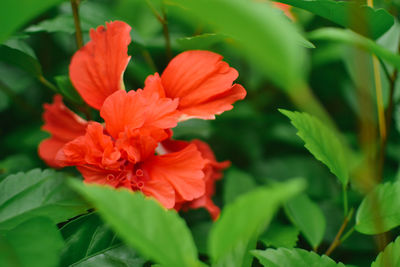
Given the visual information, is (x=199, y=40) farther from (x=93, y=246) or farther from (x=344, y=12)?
(x=93, y=246)

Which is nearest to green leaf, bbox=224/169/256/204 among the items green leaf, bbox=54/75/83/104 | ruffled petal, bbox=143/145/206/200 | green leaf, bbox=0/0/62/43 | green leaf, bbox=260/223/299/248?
green leaf, bbox=260/223/299/248

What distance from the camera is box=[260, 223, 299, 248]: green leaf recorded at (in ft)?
1.99

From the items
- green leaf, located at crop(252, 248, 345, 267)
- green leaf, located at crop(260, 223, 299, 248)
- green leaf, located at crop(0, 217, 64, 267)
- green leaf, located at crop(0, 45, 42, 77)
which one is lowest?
green leaf, located at crop(260, 223, 299, 248)

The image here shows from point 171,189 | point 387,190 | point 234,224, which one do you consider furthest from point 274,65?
point 387,190

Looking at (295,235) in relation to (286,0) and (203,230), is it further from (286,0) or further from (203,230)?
(286,0)

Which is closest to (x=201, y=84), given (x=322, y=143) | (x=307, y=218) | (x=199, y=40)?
(x=199, y=40)

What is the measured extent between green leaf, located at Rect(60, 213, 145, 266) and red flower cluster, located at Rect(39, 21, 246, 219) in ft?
0.21

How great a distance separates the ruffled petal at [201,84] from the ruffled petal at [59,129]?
162mm

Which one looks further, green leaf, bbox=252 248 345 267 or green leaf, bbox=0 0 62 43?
green leaf, bbox=252 248 345 267

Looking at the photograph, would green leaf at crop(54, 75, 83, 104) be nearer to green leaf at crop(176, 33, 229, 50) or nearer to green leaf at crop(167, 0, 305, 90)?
green leaf at crop(176, 33, 229, 50)

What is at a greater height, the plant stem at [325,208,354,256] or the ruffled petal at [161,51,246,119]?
the ruffled petal at [161,51,246,119]

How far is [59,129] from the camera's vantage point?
0.64 m

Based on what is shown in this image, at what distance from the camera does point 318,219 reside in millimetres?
665

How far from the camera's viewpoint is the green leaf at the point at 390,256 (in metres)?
0.48
